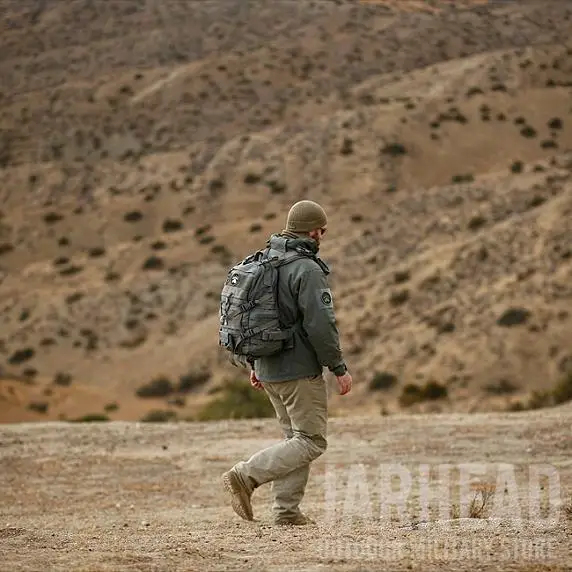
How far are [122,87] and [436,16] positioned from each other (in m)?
23.7

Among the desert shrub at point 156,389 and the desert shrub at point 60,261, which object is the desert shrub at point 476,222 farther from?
the desert shrub at point 60,261

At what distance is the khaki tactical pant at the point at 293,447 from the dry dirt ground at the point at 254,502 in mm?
267

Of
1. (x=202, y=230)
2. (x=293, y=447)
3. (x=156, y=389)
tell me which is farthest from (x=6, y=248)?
(x=293, y=447)

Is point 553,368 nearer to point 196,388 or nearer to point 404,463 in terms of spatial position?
point 196,388

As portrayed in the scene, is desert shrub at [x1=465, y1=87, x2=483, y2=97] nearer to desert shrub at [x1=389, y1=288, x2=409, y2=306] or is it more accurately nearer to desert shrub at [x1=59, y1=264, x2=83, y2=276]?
desert shrub at [x1=59, y1=264, x2=83, y2=276]

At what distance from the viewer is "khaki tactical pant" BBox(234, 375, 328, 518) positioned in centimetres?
611

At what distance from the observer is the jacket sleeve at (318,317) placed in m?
5.84

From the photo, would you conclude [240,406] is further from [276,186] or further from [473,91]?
[473,91]

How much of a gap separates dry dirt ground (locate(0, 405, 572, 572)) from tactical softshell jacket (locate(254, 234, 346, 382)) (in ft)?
3.12

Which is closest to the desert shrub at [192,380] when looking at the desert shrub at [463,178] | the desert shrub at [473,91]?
the desert shrub at [463,178]

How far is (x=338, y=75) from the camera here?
63.4 meters

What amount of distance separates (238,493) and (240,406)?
493 inches

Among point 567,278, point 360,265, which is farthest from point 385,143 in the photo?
point 567,278

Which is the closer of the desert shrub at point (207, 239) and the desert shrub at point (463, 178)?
the desert shrub at point (463, 178)
